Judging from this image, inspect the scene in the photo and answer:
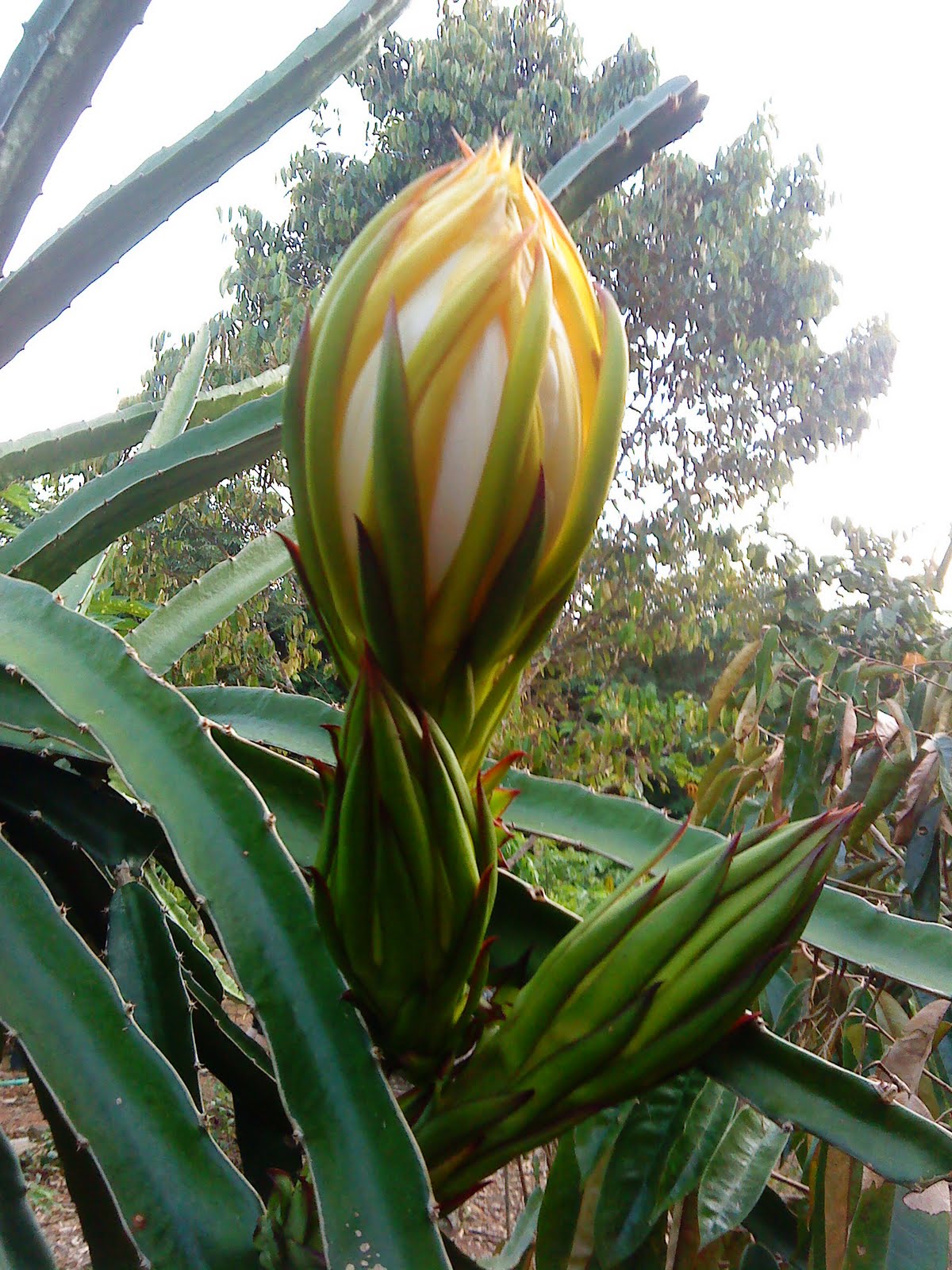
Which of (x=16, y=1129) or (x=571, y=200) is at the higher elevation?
(x=571, y=200)

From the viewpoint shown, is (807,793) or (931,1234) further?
(807,793)

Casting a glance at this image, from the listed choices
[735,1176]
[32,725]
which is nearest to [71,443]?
[32,725]

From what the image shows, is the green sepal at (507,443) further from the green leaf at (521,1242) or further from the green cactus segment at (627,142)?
the green leaf at (521,1242)

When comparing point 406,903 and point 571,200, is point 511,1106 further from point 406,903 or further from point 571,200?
point 571,200

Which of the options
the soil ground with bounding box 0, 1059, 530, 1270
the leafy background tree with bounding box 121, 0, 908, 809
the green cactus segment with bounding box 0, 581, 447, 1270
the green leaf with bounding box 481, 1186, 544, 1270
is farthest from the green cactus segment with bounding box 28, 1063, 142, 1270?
the leafy background tree with bounding box 121, 0, 908, 809

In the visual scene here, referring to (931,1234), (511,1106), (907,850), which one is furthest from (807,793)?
(511,1106)

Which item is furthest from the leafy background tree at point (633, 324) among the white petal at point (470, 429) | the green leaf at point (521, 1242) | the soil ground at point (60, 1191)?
the white petal at point (470, 429)
